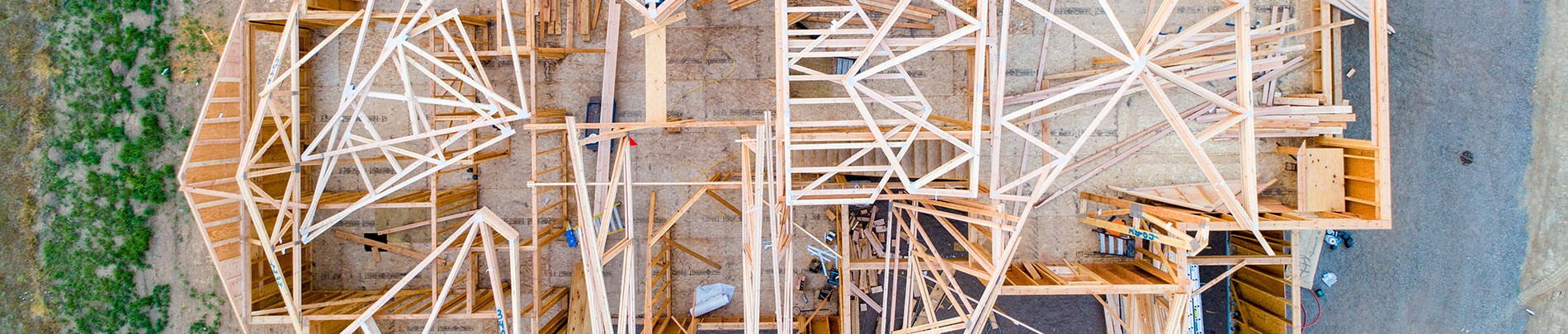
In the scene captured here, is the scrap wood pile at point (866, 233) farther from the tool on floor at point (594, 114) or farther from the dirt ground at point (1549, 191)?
the dirt ground at point (1549, 191)

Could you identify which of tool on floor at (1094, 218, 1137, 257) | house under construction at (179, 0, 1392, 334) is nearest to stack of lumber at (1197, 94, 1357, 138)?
house under construction at (179, 0, 1392, 334)

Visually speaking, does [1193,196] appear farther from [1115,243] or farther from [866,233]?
[866,233]

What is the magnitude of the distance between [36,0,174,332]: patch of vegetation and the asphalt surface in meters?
18.7

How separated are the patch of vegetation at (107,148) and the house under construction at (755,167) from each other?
5.66ft

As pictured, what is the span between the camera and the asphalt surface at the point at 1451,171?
31.7ft

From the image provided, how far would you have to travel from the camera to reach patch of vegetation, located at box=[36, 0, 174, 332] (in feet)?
33.0

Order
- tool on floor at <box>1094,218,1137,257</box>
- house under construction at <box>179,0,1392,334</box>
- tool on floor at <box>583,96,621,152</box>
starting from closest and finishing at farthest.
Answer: house under construction at <box>179,0,1392,334</box>
tool on floor at <box>1094,218,1137,257</box>
tool on floor at <box>583,96,621,152</box>

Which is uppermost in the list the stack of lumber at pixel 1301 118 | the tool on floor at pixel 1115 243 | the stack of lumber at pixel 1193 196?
the stack of lumber at pixel 1301 118

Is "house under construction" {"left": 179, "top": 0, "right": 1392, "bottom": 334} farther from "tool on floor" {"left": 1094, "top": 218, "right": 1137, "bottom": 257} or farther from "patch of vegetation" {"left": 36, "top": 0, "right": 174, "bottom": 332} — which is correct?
Answer: "patch of vegetation" {"left": 36, "top": 0, "right": 174, "bottom": 332}

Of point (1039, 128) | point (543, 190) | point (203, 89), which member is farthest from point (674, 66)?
point (203, 89)

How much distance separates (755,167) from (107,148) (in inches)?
414

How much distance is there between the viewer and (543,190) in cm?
1018

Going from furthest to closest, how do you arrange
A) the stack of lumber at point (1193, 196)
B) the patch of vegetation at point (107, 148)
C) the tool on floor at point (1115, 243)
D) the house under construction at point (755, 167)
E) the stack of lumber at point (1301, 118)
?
the patch of vegetation at point (107, 148)
the tool on floor at point (1115, 243)
the stack of lumber at point (1301, 118)
the stack of lumber at point (1193, 196)
the house under construction at point (755, 167)

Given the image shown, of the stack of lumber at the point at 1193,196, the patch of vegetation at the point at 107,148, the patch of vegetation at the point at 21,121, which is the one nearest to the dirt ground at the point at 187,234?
the patch of vegetation at the point at 107,148
